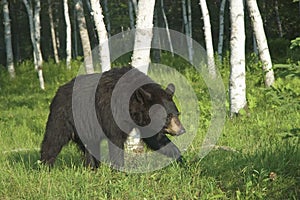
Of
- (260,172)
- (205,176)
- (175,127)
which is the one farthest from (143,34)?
(260,172)

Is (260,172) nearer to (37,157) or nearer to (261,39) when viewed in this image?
A: (37,157)

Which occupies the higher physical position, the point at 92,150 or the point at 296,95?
the point at 296,95

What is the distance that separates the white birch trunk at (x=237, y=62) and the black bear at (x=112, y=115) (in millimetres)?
3660

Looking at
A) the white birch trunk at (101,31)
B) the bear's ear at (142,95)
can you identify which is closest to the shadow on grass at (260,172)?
the bear's ear at (142,95)

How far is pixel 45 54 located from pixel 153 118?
45.5m

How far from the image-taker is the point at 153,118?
578cm

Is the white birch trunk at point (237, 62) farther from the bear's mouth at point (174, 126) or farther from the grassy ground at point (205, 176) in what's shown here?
the bear's mouth at point (174, 126)

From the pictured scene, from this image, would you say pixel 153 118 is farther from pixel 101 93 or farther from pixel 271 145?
pixel 271 145

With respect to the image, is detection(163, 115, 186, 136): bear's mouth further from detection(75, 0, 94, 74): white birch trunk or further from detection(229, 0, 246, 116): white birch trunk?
detection(75, 0, 94, 74): white birch trunk

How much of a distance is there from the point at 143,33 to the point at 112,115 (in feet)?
5.83

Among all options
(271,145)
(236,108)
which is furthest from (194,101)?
(271,145)

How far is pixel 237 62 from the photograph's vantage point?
9664 mm

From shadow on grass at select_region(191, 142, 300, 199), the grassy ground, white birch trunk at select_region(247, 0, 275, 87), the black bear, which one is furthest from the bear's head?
white birch trunk at select_region(247, 0, 275, 87)

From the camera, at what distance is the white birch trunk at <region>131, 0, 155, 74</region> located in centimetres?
702
